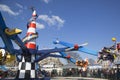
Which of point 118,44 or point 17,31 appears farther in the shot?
point 118,44

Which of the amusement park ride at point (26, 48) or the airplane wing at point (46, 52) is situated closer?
the amusement park ride at point (26, 48)

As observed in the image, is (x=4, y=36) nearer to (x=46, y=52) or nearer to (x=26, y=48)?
(x=26, y=48)

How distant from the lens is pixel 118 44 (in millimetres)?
25062

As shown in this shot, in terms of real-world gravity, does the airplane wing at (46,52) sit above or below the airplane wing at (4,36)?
below

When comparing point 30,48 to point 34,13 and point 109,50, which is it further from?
A: point 109,50

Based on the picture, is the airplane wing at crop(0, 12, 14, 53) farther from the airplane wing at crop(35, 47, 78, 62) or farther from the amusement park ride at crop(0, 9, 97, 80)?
the airplane wing at crop(35, 47, 78, 62)

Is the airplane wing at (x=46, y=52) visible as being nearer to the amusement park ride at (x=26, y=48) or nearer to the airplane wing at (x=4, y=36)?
the amusement park ride at (x=26, y=48)

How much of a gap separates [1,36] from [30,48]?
3.02 metres

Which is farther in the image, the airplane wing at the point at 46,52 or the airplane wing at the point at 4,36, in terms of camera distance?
the airplane wing at the point at 46,52

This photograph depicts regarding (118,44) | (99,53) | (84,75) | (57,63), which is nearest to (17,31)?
(99,53)

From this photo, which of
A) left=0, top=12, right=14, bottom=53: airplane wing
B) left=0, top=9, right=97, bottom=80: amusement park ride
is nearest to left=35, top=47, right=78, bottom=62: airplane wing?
left=0, top=9, right=97, bottom=80: amusement park ride

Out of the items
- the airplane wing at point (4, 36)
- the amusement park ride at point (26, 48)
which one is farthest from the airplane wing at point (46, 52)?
the airplane wing at point (4, 36)

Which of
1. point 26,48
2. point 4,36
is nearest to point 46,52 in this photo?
point 26,48

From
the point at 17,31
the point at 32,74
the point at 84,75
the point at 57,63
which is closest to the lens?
the point at 17,31
